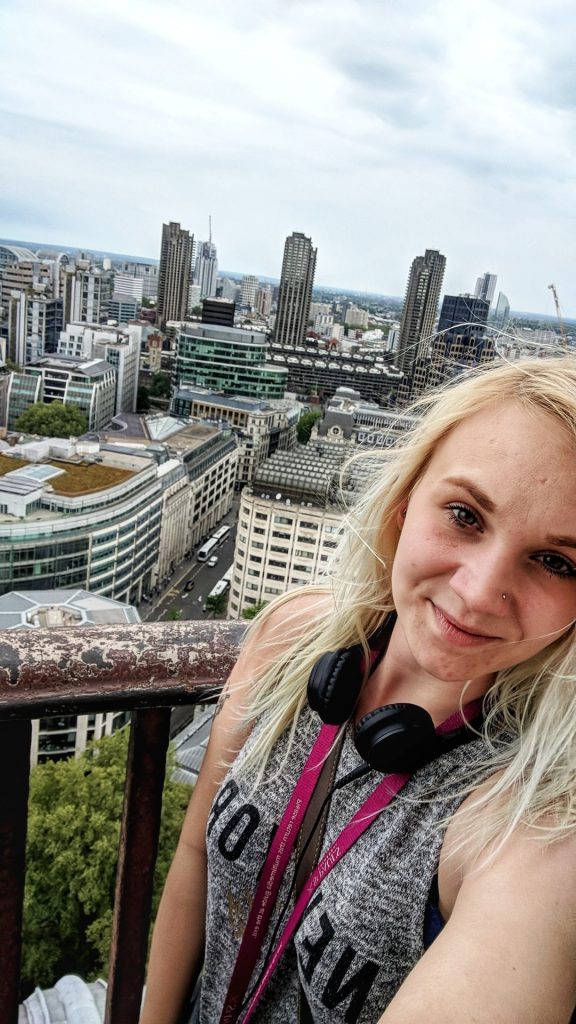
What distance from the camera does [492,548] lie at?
1.01 m

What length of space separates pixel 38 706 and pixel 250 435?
37.6m

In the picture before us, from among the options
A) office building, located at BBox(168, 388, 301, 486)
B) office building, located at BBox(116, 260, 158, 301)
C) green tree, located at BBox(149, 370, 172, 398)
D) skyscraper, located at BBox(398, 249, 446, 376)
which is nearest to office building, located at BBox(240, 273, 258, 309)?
office building, located at BBox(116, 260, 158, 301)

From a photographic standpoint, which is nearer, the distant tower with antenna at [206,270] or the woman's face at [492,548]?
the woman's face at [492,548]

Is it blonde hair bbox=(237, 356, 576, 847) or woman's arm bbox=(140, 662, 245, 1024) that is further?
woman's arm bbox=(140, 662, 245, 1024)

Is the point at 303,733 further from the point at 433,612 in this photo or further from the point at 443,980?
the point at 443,980

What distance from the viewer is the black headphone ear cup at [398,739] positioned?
101 centimetres

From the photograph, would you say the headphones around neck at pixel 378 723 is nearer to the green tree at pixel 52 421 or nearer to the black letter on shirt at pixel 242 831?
the black letter on shirt at pixel 242 831

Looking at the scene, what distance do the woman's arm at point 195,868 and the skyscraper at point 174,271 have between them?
91.6 m

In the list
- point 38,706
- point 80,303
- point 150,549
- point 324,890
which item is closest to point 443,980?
point 324,890

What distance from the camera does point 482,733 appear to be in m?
1.05

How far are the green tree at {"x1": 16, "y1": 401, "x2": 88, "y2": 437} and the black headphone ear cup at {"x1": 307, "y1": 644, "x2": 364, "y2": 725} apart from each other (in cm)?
3686

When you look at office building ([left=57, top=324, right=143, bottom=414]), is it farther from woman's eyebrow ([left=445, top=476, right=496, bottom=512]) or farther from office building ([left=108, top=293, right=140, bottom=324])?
woman's eyebrow ([left=445, top=476, right=496, bottom=512])

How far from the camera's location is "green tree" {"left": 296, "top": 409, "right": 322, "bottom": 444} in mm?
44438

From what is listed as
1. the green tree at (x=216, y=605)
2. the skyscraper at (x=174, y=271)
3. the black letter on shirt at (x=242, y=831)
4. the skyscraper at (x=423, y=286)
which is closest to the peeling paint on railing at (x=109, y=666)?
the black letter on shirt at (x=242, y=831)
